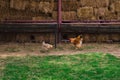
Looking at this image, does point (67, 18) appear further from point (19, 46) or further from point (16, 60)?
point (16, 60)

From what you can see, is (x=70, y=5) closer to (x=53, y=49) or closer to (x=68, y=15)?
(x=68, y=15)

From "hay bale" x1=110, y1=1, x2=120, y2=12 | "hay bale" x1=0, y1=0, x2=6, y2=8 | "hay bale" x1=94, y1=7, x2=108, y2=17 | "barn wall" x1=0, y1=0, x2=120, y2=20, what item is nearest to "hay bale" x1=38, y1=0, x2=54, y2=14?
"barn wall" x1=0, y1=0, x2=120, y2=20

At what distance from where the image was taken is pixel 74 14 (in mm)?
16016

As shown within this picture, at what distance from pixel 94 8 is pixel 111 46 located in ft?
6.17

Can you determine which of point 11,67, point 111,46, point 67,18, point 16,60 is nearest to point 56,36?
point 67,18

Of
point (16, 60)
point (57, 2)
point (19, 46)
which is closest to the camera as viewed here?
point (16, 60)

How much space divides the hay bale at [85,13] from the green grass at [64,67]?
326 centimetres

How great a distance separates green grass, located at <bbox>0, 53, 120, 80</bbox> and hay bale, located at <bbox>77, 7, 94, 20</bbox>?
3.26 m

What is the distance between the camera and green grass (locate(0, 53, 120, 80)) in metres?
10.1

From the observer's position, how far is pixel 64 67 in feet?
36.5

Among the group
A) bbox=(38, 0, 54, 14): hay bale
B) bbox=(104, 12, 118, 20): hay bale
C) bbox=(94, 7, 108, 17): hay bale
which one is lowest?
bbox=(104, 12, 118, 20): hay bale

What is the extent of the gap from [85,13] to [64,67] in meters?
5.29

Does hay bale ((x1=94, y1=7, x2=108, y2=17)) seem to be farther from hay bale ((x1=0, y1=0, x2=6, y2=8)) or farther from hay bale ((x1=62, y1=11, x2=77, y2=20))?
hay bale ((x1=0, y1=0, x2=6, y2=8))

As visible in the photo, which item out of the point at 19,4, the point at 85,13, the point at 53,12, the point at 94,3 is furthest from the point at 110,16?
the point at 19,4
